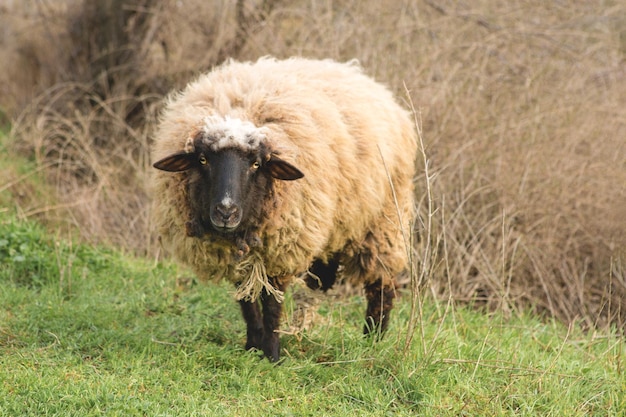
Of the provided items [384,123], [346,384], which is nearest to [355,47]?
[384,123]

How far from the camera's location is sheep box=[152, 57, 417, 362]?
4.39 metres

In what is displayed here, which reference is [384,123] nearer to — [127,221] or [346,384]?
[346,384]

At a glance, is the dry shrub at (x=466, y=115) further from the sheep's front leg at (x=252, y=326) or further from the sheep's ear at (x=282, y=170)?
the sheep's ear at (x=282, y=170)

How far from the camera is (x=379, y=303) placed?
5.50 metres

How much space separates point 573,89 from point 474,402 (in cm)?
455

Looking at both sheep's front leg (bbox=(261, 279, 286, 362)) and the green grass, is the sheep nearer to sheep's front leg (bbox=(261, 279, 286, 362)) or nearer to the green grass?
sheep's front leg (bbox=(261, 279, 286, 362))

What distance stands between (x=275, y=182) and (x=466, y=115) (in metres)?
3.59

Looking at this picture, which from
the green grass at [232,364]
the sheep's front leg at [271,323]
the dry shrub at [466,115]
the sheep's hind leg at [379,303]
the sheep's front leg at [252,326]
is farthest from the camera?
the dry shrub at [466,115]

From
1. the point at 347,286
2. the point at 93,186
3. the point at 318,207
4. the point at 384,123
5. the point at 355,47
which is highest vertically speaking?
the point at 355,47

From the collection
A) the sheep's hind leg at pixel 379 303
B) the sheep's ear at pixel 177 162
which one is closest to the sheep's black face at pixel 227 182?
the sheep's ear at pixel 177 162

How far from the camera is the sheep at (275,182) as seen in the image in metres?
4.39

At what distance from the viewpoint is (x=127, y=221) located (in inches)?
293

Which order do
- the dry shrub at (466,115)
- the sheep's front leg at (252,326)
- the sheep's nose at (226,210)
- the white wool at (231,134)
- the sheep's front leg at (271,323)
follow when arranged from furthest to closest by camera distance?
1. the dry shrub at (466,115)
2. the sheep's front leg at (252,326)
3. the sheep's front leg at (271,323)
4. the white wool at (231,134)
5. the sheep's nose at (226,210)

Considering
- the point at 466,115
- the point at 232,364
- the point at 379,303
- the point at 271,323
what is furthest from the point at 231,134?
the point at 466,115
